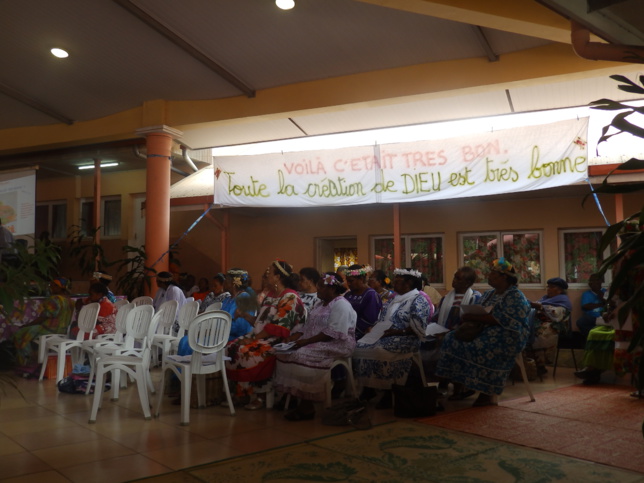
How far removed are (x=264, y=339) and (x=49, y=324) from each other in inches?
140

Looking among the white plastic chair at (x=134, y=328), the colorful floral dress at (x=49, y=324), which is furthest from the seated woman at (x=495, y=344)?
the colorful floral dress at (x=49, y=324)

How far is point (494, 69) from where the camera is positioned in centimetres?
728

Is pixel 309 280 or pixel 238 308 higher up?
pixel 309 280

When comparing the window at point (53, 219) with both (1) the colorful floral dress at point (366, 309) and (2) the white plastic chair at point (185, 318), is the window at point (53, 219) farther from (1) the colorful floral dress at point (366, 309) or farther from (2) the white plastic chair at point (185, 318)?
(1) the colorful floral dress at point (366, 309)

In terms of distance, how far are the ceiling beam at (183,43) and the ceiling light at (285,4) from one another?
1.66m

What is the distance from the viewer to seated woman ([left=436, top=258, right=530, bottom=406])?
550 centimetres

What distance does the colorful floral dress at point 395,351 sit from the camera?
5570mm

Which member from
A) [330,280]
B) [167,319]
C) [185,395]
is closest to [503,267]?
[330,280]

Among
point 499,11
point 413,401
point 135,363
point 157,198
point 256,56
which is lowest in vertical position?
point 413,401

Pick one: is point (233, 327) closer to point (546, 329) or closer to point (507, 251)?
point (546, 329)

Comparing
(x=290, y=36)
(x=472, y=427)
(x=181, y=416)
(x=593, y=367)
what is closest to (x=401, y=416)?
(x=472, y=427)

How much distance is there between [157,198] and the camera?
31.1ft

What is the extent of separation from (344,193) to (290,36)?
2.39m

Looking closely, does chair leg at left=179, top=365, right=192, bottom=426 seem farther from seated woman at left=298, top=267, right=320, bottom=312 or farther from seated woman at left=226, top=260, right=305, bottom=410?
seated woman at left=298, top=267, right=320, bottom=312
